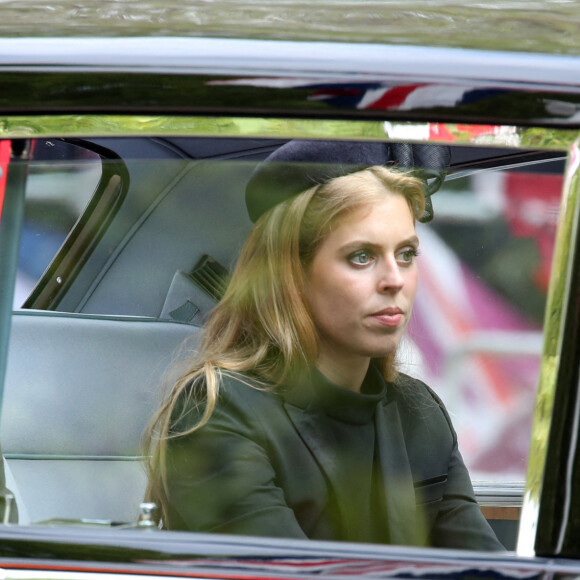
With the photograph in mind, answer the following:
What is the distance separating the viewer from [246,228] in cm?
166

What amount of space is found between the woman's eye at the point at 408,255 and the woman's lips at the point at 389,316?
0.08 m

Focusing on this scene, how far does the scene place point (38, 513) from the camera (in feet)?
4.69

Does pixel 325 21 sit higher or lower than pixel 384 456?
higher

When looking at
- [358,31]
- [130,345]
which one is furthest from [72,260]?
[358,31]

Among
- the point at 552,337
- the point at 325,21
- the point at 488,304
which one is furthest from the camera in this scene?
the point at 488,304

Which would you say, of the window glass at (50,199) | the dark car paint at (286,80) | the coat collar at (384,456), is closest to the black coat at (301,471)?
the coat collar at (384,456)

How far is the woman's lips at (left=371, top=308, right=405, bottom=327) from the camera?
158cm

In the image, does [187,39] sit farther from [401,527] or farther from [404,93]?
[401,527]

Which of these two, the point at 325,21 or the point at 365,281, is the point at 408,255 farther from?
the point at 325,21

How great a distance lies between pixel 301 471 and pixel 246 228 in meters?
0.42

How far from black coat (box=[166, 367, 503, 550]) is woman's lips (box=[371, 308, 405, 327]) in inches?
5.2

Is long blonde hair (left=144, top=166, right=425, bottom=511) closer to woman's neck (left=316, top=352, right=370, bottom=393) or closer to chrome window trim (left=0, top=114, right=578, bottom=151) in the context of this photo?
woman's neck (left=316, top=352, right=370, bottom=393)

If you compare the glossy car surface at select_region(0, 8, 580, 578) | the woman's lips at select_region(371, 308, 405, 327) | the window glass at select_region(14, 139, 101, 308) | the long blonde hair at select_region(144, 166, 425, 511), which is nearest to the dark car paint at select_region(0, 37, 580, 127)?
the glossy car surface at select_region(0, 8, 580, 578)

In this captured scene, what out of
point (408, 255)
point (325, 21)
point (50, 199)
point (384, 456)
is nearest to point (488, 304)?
point (408, 255)
